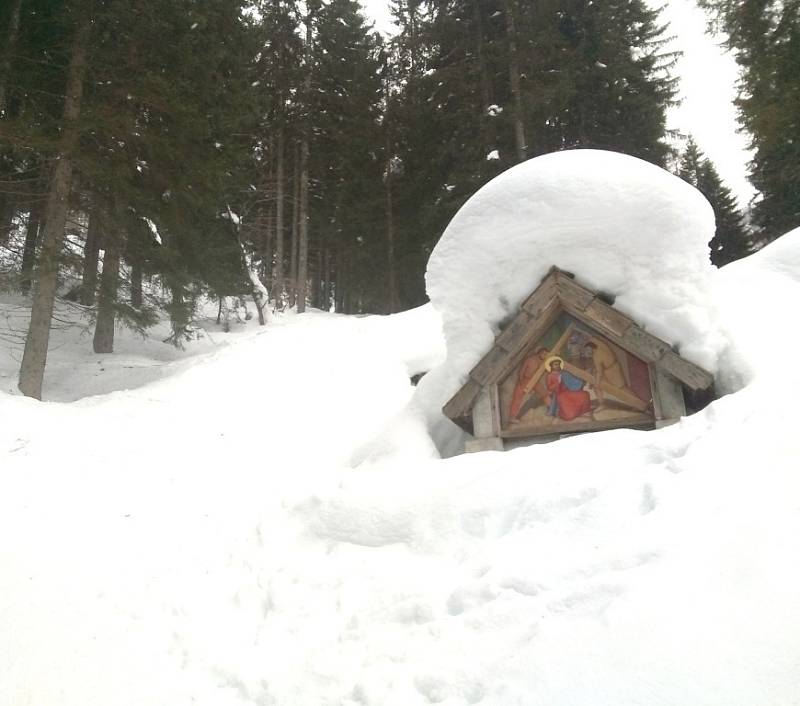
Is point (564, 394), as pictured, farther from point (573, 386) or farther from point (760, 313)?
point (760, 313)

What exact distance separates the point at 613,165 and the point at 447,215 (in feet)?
38.5

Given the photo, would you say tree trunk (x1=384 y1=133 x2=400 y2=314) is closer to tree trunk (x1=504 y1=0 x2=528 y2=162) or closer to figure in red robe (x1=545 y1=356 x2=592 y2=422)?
tree trunk (x1=504 y1=0 x2=528 y2=162)

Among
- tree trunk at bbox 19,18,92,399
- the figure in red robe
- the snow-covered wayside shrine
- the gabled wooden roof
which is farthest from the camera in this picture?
tree trunk at bbox 19,18,92,399

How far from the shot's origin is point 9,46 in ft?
29.0

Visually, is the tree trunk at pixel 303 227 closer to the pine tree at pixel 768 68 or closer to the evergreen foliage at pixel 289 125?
the evergreen foliage at pixel 289 125

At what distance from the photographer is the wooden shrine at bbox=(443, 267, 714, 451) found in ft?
17.9

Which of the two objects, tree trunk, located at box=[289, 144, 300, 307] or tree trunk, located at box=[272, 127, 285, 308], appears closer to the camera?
tree trunk, located at box=[272, 127, 285, 308]

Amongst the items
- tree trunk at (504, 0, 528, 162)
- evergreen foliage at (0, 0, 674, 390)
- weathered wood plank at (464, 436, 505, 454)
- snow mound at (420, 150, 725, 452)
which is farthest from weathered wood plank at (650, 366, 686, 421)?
tree trunk at (504, 0, 528, 162)

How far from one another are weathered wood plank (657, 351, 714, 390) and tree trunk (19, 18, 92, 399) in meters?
8.82

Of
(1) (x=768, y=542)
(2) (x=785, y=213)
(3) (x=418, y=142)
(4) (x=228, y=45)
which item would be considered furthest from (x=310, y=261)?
(1) (x=768, y=542)

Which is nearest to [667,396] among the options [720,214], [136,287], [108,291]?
[108,291]

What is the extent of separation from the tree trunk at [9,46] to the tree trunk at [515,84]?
10.9 meters

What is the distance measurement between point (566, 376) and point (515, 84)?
40.1 feet

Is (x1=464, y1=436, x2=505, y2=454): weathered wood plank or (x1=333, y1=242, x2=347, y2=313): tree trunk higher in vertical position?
(x1=333, y1=242, x2=347, y2=313): tree trunk
